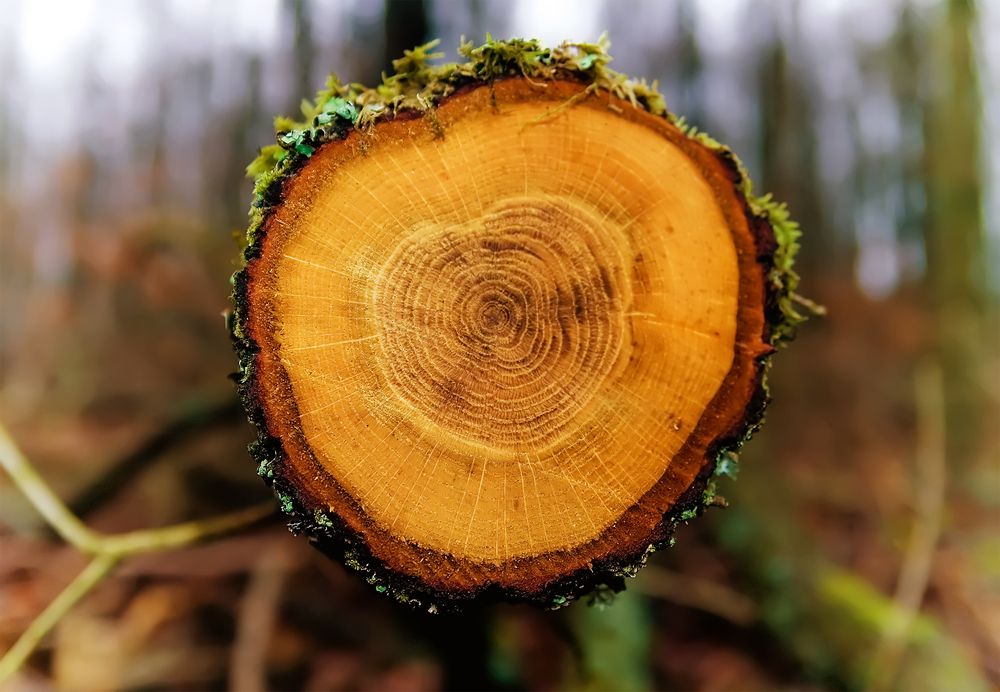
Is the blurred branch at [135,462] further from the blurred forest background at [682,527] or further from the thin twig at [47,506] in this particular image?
the thin twig at [47,506]

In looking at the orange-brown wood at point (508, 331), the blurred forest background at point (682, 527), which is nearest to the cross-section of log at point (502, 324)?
the orange-brown wood at point (508, 331)

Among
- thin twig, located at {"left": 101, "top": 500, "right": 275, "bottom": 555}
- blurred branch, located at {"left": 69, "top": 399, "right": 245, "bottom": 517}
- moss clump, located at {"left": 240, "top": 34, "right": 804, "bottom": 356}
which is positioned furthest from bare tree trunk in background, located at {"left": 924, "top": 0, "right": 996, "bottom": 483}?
blurred branch, located at {"left": 69, "top": 399, "right": 245, "bottom": 517}

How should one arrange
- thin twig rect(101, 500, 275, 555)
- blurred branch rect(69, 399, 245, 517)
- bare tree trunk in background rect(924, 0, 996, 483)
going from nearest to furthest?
thin twig rect(101, 500, 275, 555), blurred branch rect(69, 399, 245, 517), bare tree trunk in background rect(924, 0, 996, 483)

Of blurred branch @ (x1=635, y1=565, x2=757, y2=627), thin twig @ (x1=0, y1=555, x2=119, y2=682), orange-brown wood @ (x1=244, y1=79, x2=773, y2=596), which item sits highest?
orange-brown wood @ (x1=244, y1=79, x2=773, y2=596)

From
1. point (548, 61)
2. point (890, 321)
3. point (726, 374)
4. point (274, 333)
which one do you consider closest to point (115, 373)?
point (274, 333)

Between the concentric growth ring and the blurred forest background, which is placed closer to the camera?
the concentric growth ring

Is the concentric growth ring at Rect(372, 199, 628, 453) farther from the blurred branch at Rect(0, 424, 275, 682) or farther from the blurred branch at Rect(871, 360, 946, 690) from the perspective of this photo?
the blurred branch at Rect(871, 360, 946, 690)

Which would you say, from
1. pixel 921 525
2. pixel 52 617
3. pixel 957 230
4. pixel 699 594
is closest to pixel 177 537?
pixel 52 617
